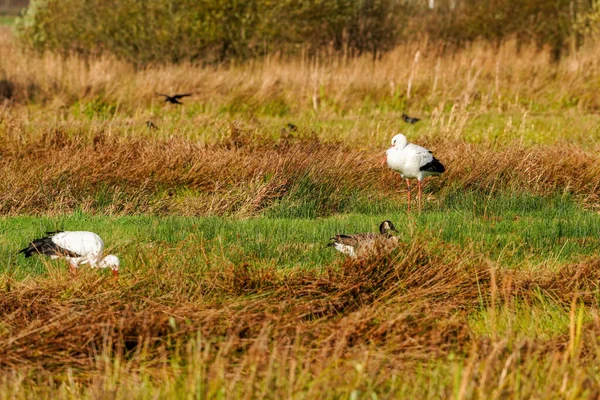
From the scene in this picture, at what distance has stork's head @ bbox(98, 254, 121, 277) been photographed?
5.89 meters

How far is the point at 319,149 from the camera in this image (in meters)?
10.8

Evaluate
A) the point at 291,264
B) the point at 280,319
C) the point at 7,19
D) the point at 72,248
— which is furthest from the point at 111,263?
the point at 7,19

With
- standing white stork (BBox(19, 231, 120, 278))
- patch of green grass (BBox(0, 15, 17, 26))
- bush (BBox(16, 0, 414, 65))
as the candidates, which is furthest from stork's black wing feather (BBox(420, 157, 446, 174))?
patch of green grass (BBox(0, 15, 17, 26))

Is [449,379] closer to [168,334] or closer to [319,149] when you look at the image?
[168,334]

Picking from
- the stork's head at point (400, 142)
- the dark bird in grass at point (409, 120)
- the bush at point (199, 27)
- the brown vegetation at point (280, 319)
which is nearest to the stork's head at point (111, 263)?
the brown vegetation at point (280, 319)

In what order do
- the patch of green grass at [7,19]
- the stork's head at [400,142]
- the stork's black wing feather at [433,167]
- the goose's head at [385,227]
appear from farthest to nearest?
the patch of green grass at [7,19]
the stork's head at [400,142]
the stork's black wing feather at [433,167]
the goose's head at [385,227]

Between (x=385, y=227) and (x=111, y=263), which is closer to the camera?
(x=111, y=263)

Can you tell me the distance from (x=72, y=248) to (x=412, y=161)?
3900 mm

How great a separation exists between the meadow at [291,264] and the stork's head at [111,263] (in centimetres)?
8

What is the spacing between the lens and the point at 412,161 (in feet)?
29.9

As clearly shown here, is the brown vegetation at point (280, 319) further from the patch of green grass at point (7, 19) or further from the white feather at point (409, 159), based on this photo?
the patch of green grass at point (7, 19)

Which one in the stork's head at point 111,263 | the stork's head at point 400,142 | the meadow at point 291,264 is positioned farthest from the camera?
the stork's head at point 400,142

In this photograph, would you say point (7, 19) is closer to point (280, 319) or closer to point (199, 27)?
point (199, 27)

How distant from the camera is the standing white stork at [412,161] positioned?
9.12m
